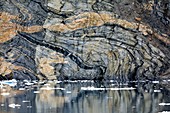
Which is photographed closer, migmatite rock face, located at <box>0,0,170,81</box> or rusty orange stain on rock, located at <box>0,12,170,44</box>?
migmatite rock face, located at <box>0,0,170,81</box>

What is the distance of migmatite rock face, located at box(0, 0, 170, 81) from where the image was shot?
12.0 m

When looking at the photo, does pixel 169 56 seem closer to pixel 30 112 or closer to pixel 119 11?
pixel 119 11

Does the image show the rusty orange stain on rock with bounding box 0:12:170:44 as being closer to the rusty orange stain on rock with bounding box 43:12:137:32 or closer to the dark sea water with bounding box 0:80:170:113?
the rusty orange stain on rock with bounding box 43:12:137:32

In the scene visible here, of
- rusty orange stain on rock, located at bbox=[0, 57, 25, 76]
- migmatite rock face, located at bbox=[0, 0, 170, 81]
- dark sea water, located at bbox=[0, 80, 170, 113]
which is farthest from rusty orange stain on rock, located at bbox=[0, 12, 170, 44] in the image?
dark sea water, located at bbox=[0, 80, 170, 113]

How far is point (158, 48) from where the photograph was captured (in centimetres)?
1222

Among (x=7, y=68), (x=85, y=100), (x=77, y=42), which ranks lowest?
(x=85, y=100)

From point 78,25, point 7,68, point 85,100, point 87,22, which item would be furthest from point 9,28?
point 85,100

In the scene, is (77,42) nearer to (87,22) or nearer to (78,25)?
(78,25)

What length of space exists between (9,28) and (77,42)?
1.83m

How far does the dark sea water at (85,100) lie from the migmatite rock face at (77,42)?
90.0 inches

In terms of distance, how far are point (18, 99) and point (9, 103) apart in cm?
46

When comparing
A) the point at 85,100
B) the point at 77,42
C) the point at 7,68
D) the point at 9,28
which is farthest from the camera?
the point at 9,28

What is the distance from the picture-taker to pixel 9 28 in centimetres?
1252

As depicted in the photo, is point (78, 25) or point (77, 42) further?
point (78, 25)
